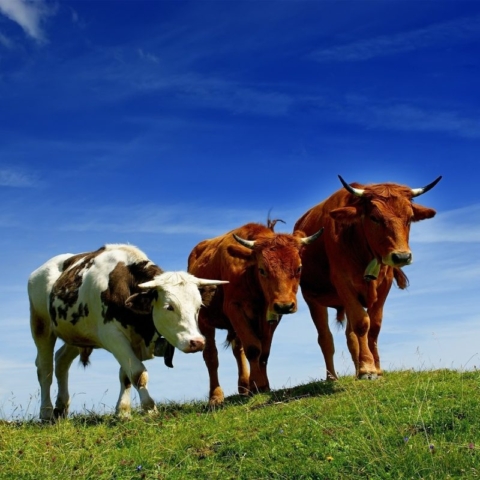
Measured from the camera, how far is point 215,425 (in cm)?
1023

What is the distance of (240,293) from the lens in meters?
13.4

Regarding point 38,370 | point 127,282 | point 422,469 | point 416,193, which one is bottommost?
point 422,469

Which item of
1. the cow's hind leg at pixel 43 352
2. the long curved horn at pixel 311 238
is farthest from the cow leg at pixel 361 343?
the cow's hind leg at pixel 43 352

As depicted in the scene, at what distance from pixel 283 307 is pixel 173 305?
1.75 m

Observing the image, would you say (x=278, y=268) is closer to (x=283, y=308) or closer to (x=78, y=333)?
(x=283, y=308)

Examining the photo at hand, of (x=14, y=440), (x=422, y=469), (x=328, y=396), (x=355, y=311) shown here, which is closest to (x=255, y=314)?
(x=355, y=311)

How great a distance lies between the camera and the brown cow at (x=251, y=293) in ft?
40.7

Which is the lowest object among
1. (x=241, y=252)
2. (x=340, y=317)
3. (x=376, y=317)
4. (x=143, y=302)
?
(x=376, y=317)

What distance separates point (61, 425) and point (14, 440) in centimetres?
93

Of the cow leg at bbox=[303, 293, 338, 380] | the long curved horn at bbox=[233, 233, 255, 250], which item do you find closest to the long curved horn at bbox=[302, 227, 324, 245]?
the long curved horn at bbox=[233, 233, 255, 250]

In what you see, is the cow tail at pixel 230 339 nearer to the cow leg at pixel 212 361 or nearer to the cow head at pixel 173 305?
the cow leg at pixel 212 361

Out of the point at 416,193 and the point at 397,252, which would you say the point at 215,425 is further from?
the point at 416,193

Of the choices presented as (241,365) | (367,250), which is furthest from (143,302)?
(367,250)

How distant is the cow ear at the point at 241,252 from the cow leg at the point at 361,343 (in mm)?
1900
